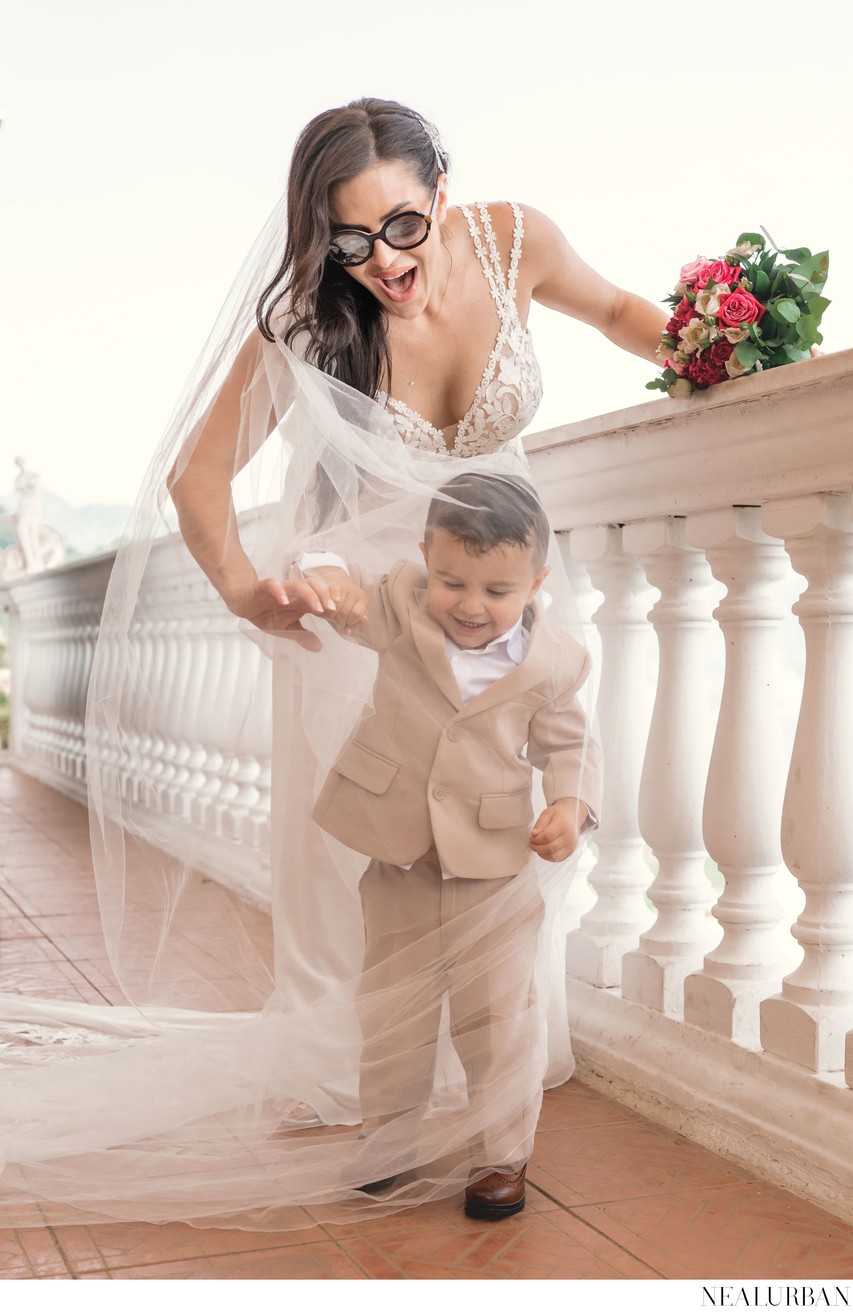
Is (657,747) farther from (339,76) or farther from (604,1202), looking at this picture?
(339,76)

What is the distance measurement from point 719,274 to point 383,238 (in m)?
0.51

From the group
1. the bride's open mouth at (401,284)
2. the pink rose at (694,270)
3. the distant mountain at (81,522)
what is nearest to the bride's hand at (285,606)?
the bride's open mouth at (401,284)

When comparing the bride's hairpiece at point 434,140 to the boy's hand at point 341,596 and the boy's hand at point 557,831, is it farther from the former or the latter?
the boy's hand at point 557,831

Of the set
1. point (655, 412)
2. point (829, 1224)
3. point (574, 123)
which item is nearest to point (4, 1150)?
point (829, 1224)

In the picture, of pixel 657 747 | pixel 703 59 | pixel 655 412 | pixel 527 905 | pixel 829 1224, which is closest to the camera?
pixel 829 1224

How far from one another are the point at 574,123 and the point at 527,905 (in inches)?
811

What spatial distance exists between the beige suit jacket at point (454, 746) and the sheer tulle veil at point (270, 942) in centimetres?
5

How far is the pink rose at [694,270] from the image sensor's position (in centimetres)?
211

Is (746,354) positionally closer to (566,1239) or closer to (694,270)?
(694,270)

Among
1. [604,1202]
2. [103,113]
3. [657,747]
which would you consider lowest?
[604,1202]

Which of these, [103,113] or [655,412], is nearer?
[655,412]

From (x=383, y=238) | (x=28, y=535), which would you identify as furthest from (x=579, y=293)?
(x=28, y=535)

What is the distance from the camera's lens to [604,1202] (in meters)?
1.89

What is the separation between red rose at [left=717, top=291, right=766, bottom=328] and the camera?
201 cm
